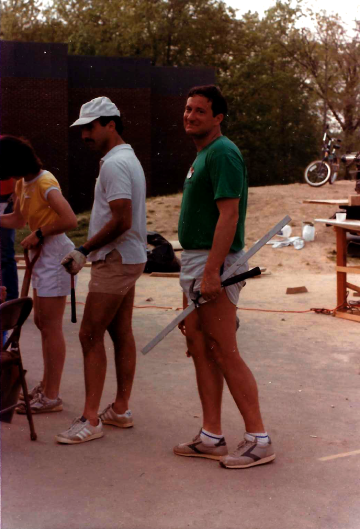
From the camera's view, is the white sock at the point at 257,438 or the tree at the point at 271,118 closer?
the white sock at the point at 257,438

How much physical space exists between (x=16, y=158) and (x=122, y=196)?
85 cm

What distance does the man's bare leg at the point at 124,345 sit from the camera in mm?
4383

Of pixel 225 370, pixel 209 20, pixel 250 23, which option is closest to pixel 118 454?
pixel 225 370

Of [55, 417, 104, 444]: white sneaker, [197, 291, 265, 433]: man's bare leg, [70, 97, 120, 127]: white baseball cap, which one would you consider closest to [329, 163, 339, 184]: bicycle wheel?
[70, 97, 120, 127]: white baseball cap

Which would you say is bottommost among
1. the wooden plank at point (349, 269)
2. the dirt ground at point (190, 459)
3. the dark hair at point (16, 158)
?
the dirt ground at point (190, 459)

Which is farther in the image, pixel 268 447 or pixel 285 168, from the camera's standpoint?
pixel 285 168

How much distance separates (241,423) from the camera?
461 centimetres

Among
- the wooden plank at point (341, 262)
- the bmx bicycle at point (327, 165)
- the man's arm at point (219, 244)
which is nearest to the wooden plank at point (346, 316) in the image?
the wooden plank at point (341, 262)

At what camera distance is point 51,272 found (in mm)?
4590

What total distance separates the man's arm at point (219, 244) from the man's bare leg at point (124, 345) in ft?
2.91

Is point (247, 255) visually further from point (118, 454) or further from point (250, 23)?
point (250, 23)

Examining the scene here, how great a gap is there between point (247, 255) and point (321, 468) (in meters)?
1.23

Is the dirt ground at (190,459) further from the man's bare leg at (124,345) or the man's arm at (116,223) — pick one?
the man's arm at (116,223)

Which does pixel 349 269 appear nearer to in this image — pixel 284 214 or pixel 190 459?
pixel 190 459
